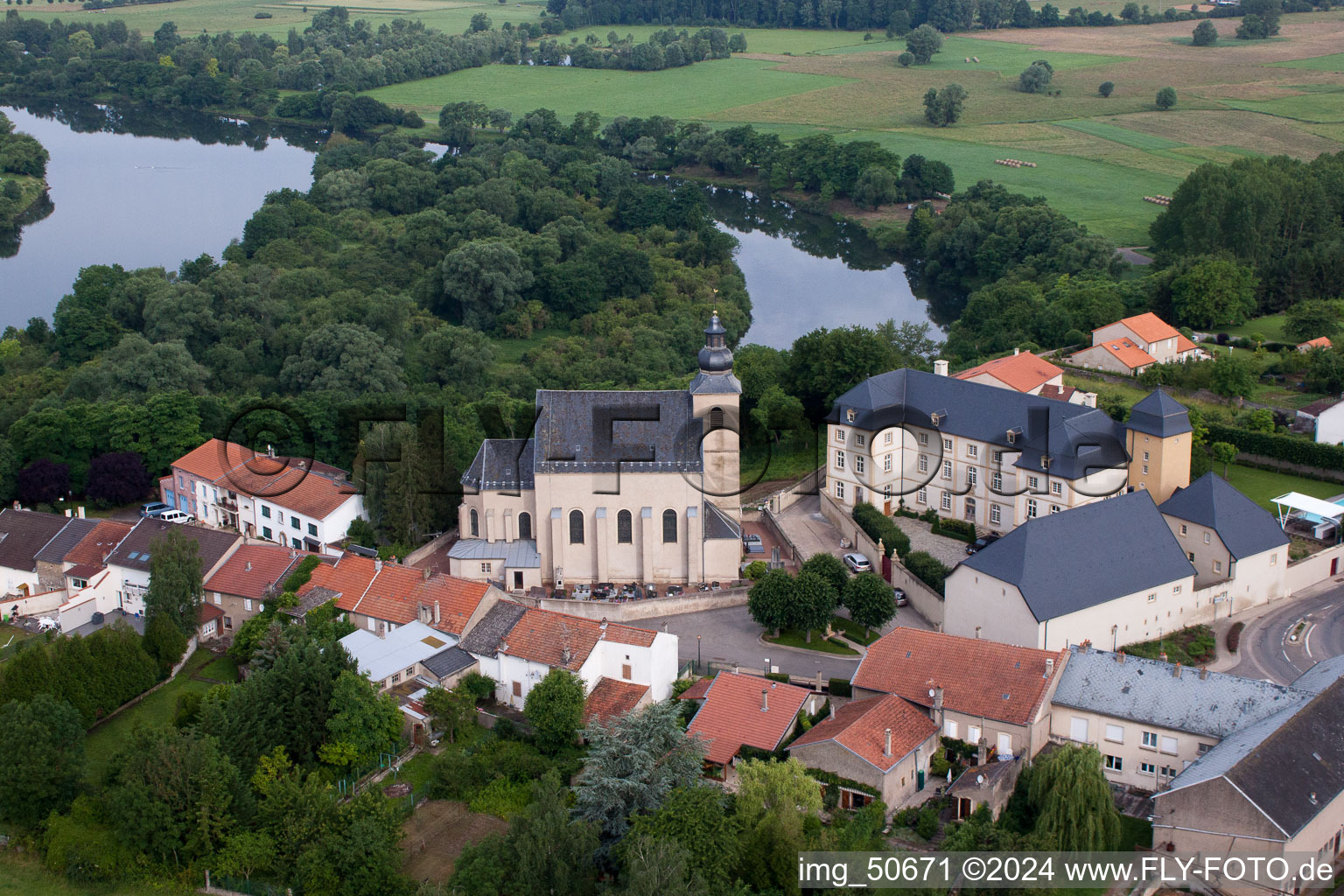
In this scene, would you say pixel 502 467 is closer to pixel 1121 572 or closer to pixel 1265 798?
pixel 1121 572

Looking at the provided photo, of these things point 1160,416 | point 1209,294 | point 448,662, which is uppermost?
point 1160,416

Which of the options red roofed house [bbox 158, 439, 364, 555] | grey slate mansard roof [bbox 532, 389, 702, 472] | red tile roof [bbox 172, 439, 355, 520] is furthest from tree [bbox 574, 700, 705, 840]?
red tile roof [bbox 172, 439, 355, 520]

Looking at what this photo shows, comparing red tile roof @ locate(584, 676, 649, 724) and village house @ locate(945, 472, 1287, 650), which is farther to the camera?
village house @ locate(945, 472, 1287, 650)

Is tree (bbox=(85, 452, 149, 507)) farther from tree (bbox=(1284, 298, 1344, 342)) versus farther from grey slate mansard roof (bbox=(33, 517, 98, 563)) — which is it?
tree (bbox=(1284, 298, 1344, 342))

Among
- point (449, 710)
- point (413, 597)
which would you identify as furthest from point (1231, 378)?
point (449, 710)

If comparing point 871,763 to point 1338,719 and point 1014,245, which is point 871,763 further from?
point 1014,245

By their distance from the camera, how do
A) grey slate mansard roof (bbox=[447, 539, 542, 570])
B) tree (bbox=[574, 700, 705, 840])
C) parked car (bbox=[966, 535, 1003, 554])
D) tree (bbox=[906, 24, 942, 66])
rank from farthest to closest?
tree (bbox=[906, 24, 942, 66]) → parked car (bbox=[966, 535, 1003, 554]) → grey slate mansard roof (bbox=[447, 539, 542, 570]) → tree (bbox=[574, 700, 705, 840])
